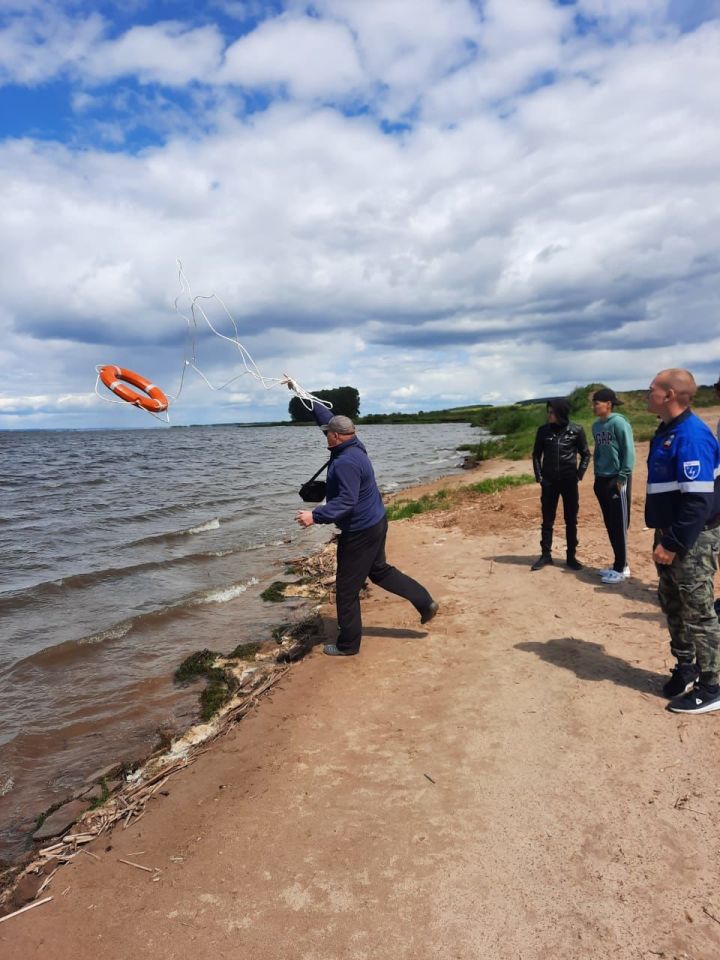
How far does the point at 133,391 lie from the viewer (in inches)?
261

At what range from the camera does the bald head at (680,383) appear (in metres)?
4.31

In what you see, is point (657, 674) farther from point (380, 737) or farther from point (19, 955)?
point (19, 955)

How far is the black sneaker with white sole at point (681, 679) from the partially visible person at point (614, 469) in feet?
9.96

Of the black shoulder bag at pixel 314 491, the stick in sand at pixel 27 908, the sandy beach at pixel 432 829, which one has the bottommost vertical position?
the stick in sand at pixel 27 908

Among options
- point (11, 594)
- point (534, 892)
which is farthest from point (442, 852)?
point (11, 594)

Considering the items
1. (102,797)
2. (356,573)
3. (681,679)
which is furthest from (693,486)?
(102,797)

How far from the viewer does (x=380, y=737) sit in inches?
179

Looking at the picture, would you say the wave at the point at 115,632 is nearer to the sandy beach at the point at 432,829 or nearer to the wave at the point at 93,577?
the wave at the point at 93,577

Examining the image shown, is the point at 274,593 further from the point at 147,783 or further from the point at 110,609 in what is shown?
the point at 147,783

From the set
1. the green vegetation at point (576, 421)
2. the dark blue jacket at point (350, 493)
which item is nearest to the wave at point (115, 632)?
the dark blue jacket at point (350, 493)

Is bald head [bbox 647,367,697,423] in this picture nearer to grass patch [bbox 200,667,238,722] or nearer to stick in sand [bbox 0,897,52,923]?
grass patch [bbox 200,667,238,722]

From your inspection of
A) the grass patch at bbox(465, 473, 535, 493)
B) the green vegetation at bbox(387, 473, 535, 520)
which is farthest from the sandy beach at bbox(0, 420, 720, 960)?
the grass patch at bbox(465, 473, 535, 493)

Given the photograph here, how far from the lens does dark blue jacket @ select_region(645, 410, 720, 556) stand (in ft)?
13.6

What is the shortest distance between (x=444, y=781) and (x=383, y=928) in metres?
1.16
